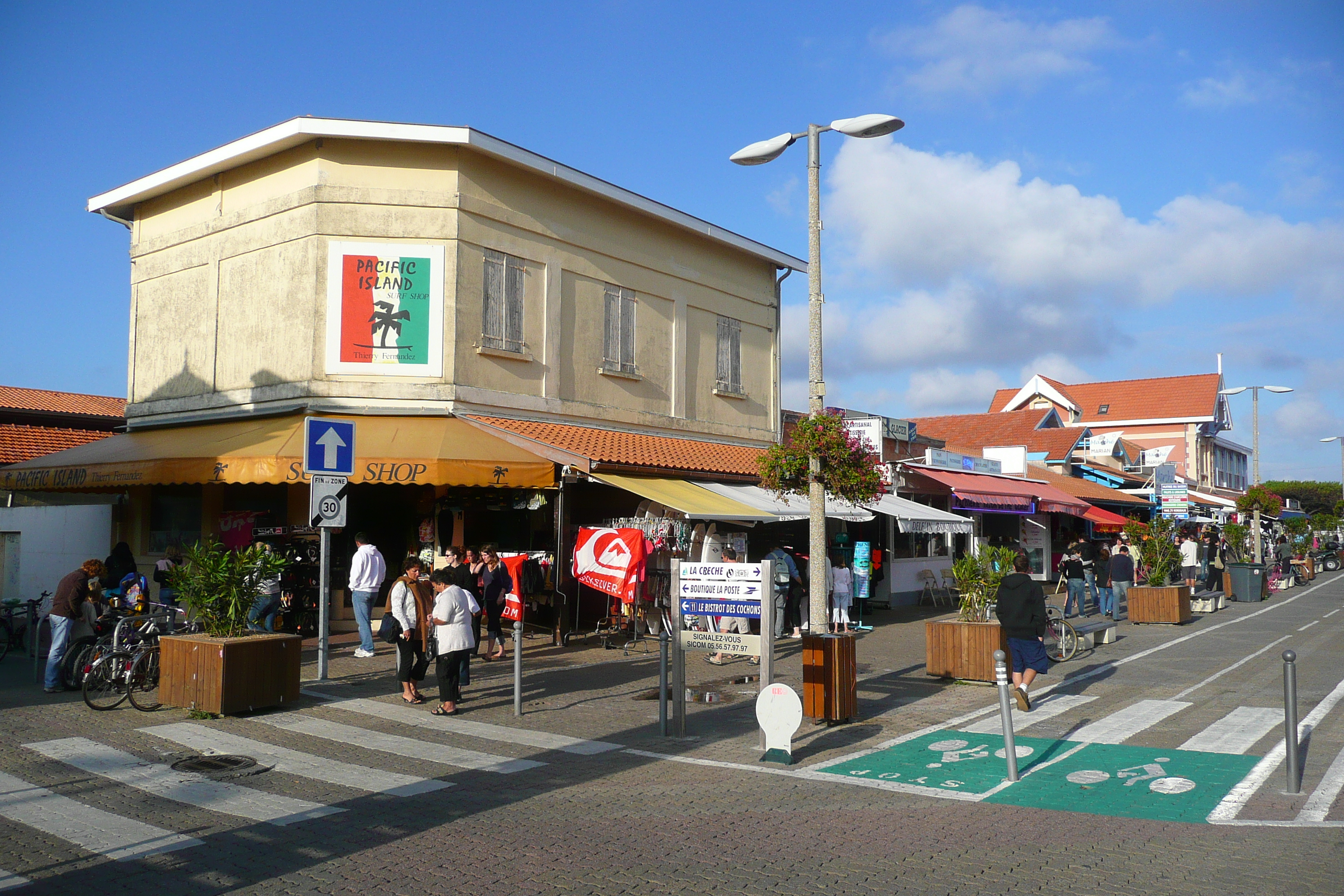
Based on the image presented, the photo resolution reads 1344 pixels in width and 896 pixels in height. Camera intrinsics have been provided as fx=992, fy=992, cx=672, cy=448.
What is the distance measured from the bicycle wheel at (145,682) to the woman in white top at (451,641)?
2.91 m

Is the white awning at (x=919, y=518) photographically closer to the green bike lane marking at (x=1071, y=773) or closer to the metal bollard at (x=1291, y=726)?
the green bike lane marking at (x=1071, y=773)

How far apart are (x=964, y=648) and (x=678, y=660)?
4872 millimetres

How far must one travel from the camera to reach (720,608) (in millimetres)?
9336

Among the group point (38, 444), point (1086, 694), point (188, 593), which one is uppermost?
point (38, 444)

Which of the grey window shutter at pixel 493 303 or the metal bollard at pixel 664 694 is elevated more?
the grey window shutter at pixel 493 303

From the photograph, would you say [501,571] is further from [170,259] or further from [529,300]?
[170,259]

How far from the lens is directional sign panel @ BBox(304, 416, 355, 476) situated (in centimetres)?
1118

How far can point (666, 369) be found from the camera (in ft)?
67.0

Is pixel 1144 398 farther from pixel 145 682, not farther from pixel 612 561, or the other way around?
pixel 145 682

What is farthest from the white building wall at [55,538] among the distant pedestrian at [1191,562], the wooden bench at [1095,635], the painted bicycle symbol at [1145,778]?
the distant pedestrian at [1191,562]

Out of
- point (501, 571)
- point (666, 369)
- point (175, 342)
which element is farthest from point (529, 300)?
point (175, 342)

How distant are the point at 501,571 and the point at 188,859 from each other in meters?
8.86

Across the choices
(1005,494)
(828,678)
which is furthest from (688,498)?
(1005,494)

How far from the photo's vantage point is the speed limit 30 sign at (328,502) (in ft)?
37.0
